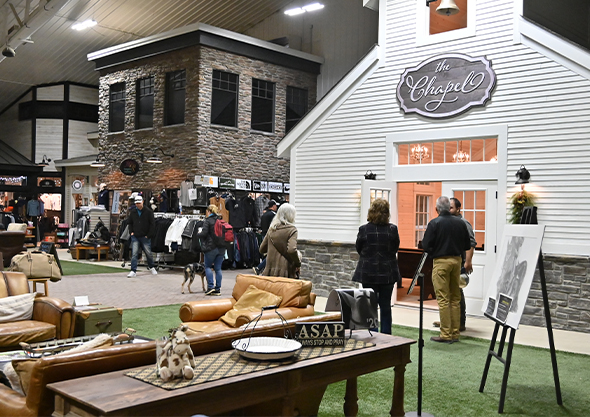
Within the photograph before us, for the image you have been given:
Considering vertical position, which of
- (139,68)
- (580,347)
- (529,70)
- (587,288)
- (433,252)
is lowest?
(580,347)

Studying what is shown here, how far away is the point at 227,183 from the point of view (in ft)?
48.9

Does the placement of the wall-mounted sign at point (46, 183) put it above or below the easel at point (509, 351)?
above

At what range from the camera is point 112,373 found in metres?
2.78

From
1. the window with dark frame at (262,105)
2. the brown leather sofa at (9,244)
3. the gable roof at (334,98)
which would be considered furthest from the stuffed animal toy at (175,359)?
the window with dark frame at (262,105)

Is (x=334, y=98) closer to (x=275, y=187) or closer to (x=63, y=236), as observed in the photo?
(x=275, y=187)

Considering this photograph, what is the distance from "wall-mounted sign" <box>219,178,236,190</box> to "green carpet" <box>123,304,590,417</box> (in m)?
9.20

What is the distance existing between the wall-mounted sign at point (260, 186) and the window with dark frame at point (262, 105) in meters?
1.52

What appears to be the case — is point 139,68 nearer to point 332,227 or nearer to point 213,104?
point 213,104

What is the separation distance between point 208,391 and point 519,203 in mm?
6283

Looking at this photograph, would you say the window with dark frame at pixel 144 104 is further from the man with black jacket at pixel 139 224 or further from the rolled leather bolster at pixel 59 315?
the rolled leather bolster at pixel 59 315

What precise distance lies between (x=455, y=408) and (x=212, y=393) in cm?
229

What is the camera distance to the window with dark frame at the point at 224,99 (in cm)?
1501

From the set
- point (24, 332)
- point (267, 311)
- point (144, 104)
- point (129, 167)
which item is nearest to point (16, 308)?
point (24, 332)

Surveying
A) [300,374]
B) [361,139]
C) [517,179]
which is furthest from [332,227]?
[300,374]
